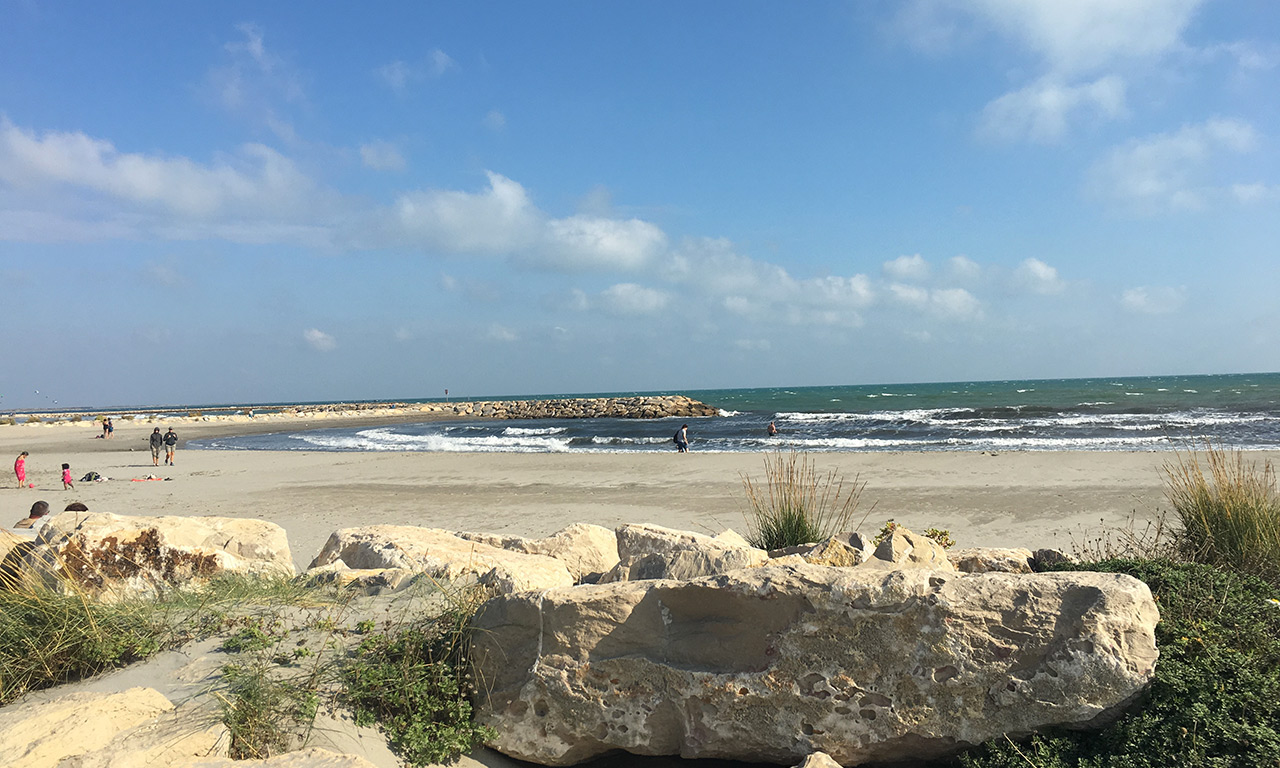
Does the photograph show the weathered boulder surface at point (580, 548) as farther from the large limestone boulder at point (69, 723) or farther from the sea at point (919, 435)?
the sea at point (919, 435)

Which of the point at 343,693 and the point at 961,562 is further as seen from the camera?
the point at 961,562

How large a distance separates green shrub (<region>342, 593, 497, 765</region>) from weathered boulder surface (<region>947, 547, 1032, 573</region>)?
12.4 ft

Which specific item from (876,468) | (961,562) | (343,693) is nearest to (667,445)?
(876,468)

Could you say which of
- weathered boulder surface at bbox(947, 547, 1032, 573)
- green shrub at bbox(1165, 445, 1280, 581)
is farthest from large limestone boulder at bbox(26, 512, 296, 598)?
green shrub at bbox(1165, 445, 1280, 581)

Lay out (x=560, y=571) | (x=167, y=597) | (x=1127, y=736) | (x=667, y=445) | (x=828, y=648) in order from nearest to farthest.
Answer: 1. (x=1127, y=736)
2. (x=828, y=648)
3. (x=167, y=597)
4. (x=560, y=571)
5. (x=667, y=445)

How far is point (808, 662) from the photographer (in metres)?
3.62

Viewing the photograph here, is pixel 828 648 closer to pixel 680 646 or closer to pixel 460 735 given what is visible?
pixel 680 646

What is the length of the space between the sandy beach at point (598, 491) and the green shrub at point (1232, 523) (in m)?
3.31

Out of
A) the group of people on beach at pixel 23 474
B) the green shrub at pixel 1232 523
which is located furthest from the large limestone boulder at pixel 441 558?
the group of people on beach at pixel 23 474

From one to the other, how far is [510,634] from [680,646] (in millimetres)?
1028

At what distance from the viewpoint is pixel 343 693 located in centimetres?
383

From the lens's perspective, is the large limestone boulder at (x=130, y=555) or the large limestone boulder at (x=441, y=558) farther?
the large limestone boulder at (x=130, y=555)

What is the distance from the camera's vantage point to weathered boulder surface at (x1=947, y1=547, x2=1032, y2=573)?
5.38 meters

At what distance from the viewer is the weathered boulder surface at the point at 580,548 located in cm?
659
